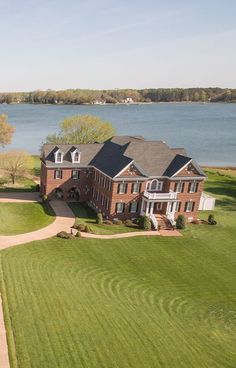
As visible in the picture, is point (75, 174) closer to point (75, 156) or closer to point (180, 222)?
point (75, 156)

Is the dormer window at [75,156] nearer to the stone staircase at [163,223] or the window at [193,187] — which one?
the stone staircase at [163,223]

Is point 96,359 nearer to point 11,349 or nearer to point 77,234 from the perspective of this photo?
point 11,349

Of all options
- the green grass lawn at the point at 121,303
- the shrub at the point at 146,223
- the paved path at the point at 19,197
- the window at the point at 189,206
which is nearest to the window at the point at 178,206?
the window at the point at 189,206

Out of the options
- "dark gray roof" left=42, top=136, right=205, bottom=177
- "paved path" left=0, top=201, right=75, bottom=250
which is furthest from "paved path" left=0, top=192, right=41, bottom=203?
"dark gray roof" left=42, top=136, right=205, bottom=177

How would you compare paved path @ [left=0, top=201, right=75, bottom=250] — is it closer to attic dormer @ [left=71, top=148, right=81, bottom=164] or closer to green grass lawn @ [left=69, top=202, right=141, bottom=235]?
green grass lawn @ [left=69, top=202, right=141, bottom=235]

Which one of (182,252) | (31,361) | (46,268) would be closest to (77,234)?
(46,268)
